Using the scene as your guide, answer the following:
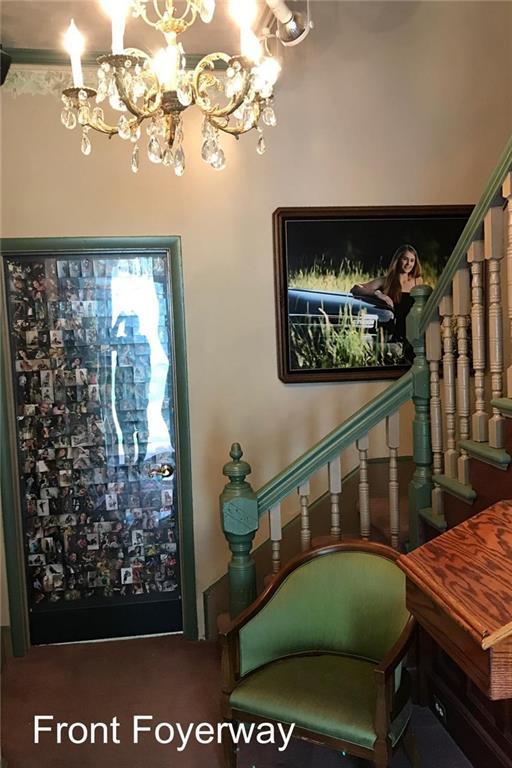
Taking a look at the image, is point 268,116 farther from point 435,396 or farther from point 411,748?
point 411,748

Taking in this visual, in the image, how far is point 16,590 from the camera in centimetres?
355

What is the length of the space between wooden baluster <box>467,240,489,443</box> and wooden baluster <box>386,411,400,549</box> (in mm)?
445

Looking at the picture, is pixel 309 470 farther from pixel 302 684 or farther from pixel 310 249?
pixel 310 249

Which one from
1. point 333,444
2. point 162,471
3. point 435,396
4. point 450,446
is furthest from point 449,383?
point 162,471

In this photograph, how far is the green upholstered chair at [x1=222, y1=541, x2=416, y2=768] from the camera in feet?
6.98

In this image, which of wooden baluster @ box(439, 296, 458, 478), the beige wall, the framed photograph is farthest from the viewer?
the framed photograph

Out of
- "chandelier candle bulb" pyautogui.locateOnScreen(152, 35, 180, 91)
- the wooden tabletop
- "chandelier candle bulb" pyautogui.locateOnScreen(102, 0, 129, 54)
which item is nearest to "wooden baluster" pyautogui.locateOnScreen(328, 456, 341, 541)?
the wooden tabletop

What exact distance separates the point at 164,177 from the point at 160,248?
1.20ft

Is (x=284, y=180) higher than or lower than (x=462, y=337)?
higher

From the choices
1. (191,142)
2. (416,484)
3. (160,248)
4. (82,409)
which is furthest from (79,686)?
(191,142)

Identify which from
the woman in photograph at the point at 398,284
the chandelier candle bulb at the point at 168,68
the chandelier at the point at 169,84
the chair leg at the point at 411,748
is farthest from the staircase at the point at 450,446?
the chandelier candle bulb at the point at 168,68

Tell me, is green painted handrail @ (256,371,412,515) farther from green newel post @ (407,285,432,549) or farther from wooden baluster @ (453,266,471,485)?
wooden baluster @ (453,266,471,485)

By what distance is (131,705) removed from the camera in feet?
9.87

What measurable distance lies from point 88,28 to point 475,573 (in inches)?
114
